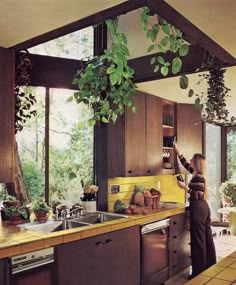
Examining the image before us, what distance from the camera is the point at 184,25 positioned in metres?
2.08

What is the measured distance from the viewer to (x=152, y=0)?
5.93 feet

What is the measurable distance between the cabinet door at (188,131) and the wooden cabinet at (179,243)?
92cm

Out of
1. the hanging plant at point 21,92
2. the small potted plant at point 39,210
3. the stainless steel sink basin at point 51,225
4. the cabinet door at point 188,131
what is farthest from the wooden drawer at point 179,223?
the hanging plant at point 21,92

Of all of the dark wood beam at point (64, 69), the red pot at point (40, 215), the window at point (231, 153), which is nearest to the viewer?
the red pot at point (40, 215)

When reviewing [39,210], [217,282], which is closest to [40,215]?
[39,210]

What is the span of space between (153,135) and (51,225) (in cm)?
192

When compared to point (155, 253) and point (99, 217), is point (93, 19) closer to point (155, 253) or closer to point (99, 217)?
point (99, 217)

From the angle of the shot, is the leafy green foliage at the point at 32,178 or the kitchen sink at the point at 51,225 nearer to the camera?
the kitchen sink at the point at 51,225

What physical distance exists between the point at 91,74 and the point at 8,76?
868 mm

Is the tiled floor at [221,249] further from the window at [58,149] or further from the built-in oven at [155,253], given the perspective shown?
the window at [58,149]

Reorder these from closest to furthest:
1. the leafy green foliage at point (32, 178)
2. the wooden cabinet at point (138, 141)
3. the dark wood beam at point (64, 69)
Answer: the dark wood beam at point (64, 69) → the leafy green foliage at point (32, 178) → the wooden cabinet at point (138, 141)

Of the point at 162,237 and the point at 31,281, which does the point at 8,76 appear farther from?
the point at 162,237

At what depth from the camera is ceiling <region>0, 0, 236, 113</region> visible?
73.3 inches

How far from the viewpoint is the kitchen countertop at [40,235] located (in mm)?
2508
